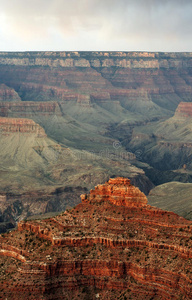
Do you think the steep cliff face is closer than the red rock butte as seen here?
Yes

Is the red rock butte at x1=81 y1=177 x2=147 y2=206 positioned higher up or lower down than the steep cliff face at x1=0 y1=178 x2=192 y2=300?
higher up

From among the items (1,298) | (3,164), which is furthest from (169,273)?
(3,164)

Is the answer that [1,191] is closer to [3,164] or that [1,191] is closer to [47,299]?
[3,164]

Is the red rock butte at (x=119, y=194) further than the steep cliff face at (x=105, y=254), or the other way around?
the red rock butte at (x=119, y=194)

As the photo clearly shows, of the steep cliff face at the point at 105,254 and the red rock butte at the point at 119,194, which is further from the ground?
the red rock butte at the point at 119,194
